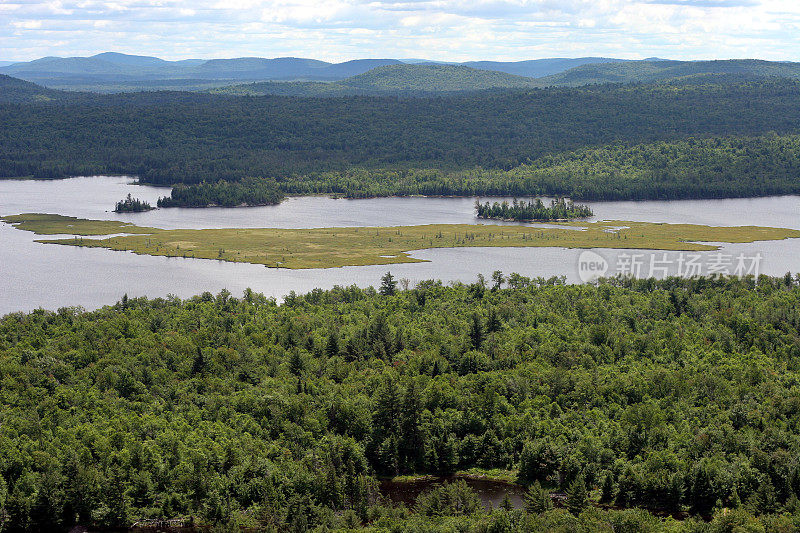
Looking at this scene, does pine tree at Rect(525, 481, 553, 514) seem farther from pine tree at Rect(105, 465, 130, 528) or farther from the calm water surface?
pine tree at Rect(105, 465, 130, 528)

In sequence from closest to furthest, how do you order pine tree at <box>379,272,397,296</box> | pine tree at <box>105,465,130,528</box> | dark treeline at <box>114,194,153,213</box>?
pine tree at <box>105,465,130,528</box> → pine tree at <box>379,272,397,296</box> → dark treeline at <box>114,194,153,213</box>

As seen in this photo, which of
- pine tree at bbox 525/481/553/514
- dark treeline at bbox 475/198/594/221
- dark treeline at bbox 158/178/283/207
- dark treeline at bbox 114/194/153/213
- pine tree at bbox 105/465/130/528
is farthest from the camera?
dark treeline at bbox 158/178/283/207

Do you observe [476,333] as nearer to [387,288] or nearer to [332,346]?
[332,346]

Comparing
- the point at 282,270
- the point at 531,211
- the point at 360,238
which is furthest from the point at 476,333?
the point at 531,211

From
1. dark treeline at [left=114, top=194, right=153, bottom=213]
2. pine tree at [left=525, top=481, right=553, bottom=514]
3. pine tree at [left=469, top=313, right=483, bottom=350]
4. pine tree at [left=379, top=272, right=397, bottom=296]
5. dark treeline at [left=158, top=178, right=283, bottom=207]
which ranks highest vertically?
dark treeline at [left=158, top=178, right=283, bottom=207]

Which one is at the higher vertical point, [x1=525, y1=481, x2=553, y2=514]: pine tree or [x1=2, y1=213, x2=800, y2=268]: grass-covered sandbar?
[x1=2, y1=213, x2=800, y2=268]: grass-covered sandbar

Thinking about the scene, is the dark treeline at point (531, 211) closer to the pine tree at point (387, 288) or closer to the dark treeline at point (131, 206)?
the dark treeline at point (131, 206)

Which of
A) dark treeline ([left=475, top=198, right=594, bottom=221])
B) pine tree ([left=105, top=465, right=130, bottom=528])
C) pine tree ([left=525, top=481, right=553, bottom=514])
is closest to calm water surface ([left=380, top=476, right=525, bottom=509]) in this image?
pine tree ([left=525, top=481, right=553, bottom=514])
